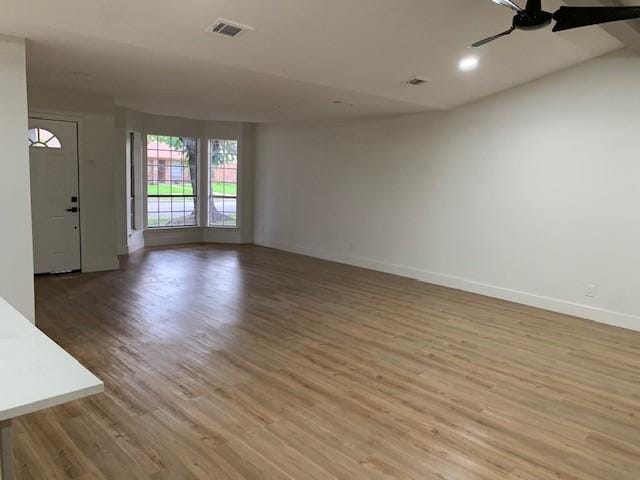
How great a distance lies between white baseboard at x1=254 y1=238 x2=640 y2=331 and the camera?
4.92 m

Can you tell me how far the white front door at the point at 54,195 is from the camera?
6.02m

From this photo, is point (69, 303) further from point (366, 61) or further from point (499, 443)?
point (499, 443)

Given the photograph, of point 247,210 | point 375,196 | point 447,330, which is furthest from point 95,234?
point 447,330

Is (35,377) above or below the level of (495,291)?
above

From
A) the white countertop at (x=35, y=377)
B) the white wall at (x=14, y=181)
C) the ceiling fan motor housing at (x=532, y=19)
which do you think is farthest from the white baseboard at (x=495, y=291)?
the white countertop at (x=35, y=377)

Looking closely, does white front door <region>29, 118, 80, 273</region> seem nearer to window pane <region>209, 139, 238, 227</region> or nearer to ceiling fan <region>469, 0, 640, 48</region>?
window pane <region>209, 139, 238, 227</region>

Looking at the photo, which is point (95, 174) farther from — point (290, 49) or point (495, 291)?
point (495, 291)

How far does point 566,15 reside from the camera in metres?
2.93

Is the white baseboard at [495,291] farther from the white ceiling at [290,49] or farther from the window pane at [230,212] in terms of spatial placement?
the white ceiling at [290,49]

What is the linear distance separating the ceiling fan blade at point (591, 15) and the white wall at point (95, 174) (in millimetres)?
5806

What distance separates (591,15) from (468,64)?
2075 millimetres

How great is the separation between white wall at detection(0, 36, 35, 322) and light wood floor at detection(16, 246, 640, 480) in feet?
2.03

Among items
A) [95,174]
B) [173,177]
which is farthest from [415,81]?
[173,177]

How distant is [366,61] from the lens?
4.53 metres
